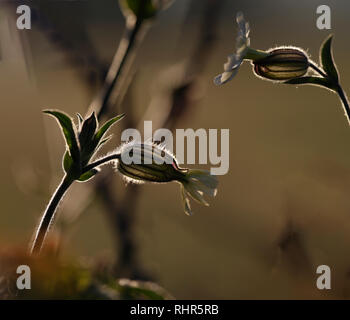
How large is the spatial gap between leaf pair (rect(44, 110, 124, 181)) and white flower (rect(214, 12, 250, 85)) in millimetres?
203

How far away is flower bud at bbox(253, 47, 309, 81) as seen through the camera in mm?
1114

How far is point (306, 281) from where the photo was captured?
54.2 inches

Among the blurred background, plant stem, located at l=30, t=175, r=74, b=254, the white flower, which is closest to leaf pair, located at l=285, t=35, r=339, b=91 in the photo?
the white flower

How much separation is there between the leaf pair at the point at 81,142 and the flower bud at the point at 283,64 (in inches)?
13.4

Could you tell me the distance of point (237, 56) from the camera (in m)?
1.05

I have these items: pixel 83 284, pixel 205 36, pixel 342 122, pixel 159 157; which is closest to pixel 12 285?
pixel 83 284

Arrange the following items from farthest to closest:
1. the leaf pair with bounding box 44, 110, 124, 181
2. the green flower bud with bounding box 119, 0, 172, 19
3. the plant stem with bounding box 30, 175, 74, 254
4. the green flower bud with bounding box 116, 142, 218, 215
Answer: the green flower bud with bounding box 119, 0, 172, 19 < the green flower bud with bounding box 116, 142, 218, 215 < the leaf pair with bounding box 44, 110, 124, 181 < the plant stem with bounding box 30, 175, 74, 254

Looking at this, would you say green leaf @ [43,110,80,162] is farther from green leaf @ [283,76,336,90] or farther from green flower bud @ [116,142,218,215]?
green leaf @ [283,76,336,90]

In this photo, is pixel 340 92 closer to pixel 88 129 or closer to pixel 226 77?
pixel 226 77

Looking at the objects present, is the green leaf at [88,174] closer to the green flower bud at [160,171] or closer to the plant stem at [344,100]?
the green flower bud at [160,171]

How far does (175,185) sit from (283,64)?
121 centimetres

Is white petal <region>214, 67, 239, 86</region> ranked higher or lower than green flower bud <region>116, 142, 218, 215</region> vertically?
higher

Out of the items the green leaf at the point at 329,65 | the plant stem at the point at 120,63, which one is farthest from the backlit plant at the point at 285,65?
the plant stem at the point at 120,63

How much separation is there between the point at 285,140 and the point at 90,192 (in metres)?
2.03
